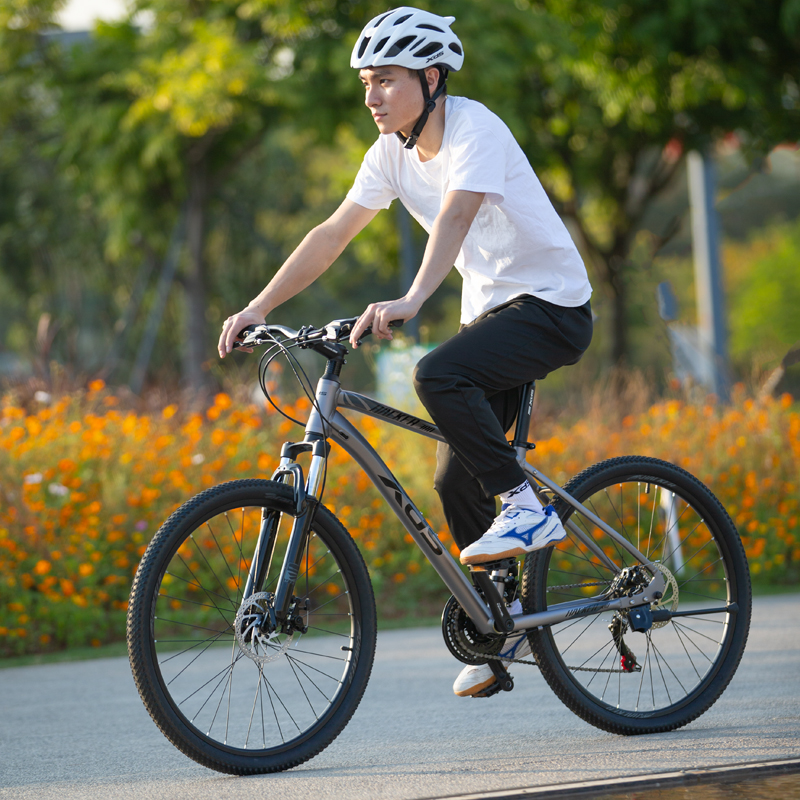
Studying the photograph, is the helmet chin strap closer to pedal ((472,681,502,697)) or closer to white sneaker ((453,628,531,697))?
white sneaker ((453,628,531,697))

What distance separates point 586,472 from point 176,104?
9.33 m

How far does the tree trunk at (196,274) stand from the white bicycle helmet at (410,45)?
36.2 feet

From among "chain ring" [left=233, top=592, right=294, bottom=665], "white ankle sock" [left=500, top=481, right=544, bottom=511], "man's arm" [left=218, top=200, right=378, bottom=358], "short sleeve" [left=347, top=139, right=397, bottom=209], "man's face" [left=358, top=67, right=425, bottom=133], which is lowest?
"chain ring" [left=233, top=592, right=294, bottom=665]

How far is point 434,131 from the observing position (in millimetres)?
3303

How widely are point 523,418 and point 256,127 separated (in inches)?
440

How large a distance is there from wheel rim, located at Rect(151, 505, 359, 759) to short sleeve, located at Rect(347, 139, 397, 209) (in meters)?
1.03

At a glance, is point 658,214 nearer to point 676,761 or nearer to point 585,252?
point 585,252

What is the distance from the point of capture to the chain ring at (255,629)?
3.05 metres

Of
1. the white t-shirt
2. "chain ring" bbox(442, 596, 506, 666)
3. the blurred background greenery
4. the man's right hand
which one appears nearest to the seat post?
the white t-shirt

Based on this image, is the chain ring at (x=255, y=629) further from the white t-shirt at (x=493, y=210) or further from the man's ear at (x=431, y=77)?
the man's ear at (x=431, y=77)

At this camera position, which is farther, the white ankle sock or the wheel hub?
the wheel hub

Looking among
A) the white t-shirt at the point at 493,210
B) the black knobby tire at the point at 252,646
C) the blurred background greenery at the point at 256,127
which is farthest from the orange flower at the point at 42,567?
the white t-shirt at the point at 493,210

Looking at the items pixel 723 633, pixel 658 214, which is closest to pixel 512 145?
pixel 723 633

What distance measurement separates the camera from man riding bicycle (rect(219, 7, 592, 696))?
319 cm
